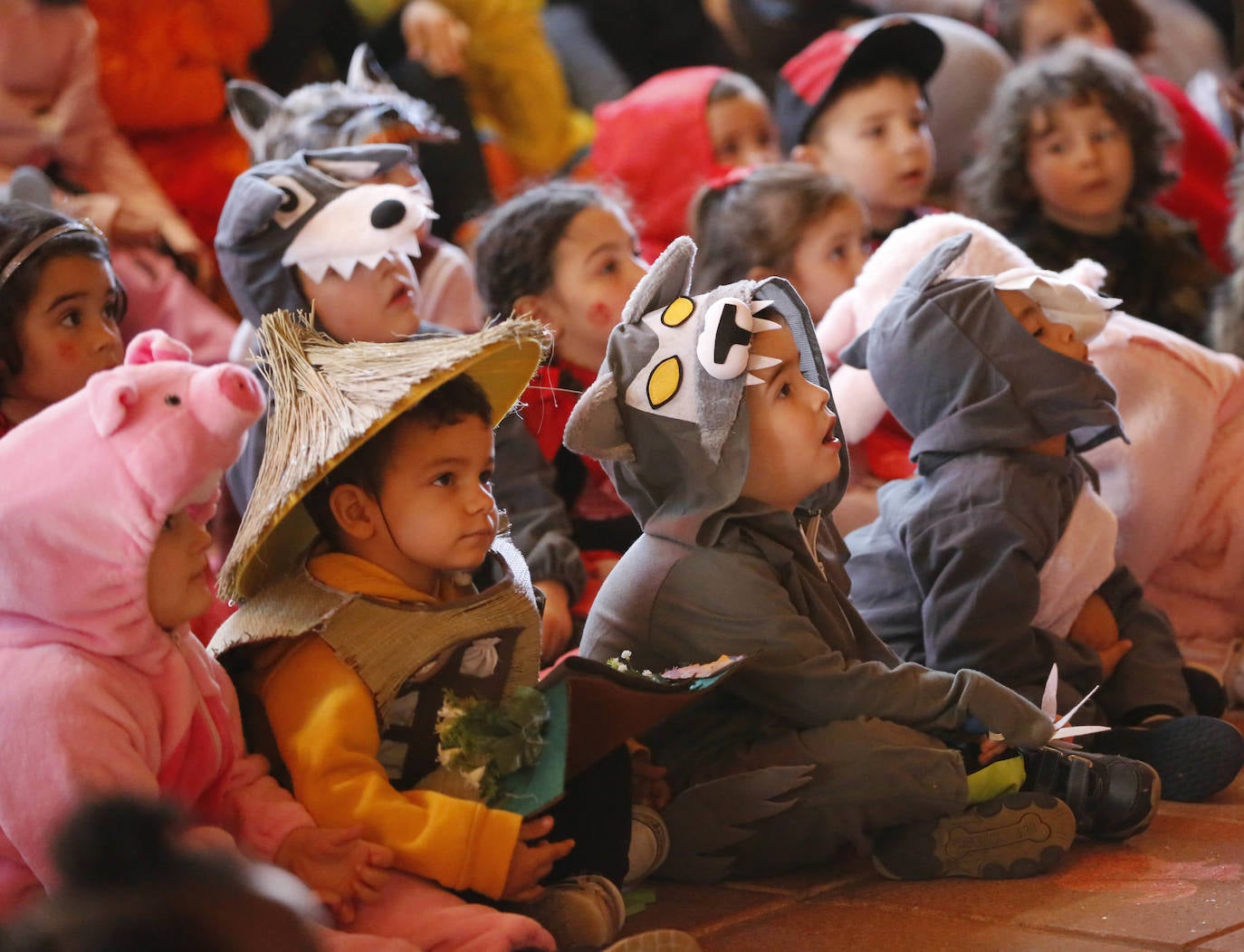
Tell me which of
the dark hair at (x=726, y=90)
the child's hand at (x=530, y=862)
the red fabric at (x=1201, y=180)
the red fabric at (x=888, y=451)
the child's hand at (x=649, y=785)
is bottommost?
the child's hand at (x=649, y=785)

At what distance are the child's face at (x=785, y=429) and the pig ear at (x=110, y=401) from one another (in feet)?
2.53

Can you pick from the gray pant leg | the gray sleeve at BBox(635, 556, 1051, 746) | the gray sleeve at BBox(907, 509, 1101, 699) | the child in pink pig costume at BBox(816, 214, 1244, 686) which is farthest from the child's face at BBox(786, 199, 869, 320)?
the gray pant leg

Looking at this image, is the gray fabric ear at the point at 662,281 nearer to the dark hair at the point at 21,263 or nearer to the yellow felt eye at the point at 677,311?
the yellow felt eye at the point at 677,311

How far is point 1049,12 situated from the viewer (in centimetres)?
463

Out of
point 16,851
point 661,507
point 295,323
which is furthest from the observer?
point 661,507

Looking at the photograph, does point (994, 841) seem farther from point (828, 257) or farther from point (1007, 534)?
point (828, 257)

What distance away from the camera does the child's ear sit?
170 cm

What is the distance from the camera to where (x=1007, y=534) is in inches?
86.6

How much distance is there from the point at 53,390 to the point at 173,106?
170cm

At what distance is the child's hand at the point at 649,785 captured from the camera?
1866 millimetres

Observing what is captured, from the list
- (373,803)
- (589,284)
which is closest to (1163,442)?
(589,284)

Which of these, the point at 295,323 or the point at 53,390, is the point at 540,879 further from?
the point at 53,390

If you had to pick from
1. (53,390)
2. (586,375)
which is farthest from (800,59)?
(53,390)

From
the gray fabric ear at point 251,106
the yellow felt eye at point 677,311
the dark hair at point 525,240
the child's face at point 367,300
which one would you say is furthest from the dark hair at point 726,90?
the yellow felt eye at point 677,311
